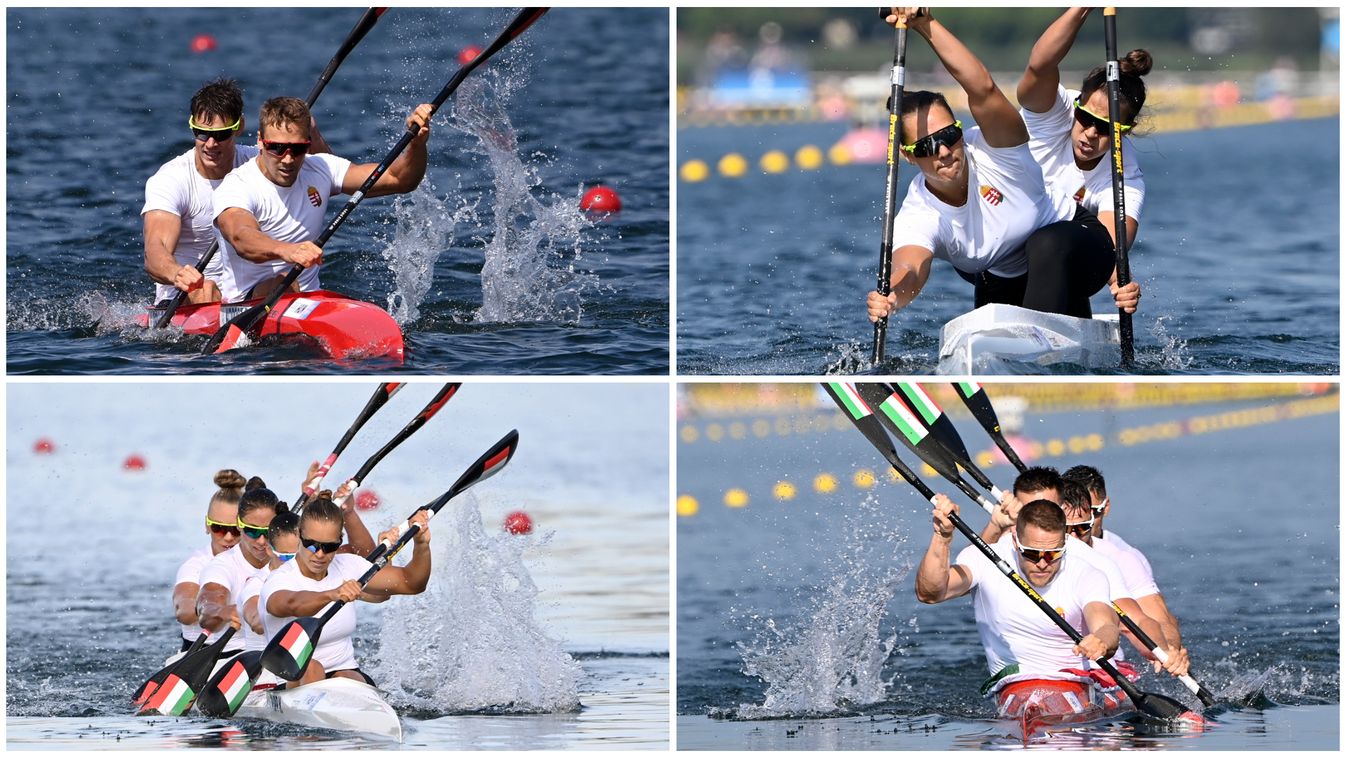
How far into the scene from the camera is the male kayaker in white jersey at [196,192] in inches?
290

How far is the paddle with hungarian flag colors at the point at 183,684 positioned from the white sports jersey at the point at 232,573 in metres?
0.08

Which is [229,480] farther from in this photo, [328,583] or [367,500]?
[367,500]

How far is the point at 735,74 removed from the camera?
96.2 ft

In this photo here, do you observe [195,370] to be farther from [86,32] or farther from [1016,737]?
[86,32]

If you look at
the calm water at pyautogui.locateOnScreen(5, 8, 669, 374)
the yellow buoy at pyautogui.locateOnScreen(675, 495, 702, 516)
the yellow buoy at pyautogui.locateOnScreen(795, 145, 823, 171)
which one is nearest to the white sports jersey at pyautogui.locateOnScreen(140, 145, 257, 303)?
the calm water at pyautogui.locateOnScreen(5, 8, 669, 374)

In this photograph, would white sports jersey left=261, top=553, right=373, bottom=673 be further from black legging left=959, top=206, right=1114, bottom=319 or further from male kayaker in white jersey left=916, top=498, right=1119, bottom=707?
black legging left=959, top=206, right=1114, bottom=319

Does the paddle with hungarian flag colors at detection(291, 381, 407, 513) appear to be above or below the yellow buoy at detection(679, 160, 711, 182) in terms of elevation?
below

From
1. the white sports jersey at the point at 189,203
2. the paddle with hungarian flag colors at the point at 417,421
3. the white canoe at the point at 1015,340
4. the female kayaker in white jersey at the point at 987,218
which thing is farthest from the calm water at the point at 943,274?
the white sports jersey at the point at 189,203

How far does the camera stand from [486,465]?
7.54m

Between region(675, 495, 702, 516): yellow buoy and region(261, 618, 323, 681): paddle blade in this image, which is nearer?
region(261, 618, 323, 681): paddle blade

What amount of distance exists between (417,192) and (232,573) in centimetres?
330

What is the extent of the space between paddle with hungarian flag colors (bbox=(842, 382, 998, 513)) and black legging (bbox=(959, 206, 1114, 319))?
0.63m

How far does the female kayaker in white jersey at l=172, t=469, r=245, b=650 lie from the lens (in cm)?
750

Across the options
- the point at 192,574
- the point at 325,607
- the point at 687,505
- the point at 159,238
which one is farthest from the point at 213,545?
the point at 687,505
